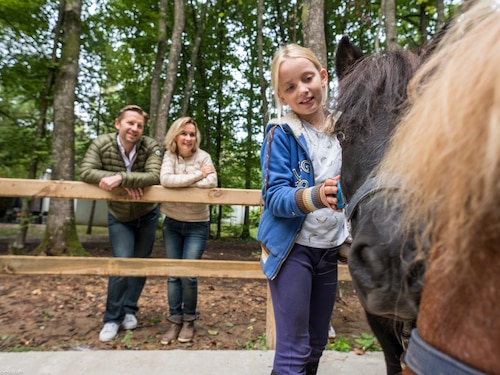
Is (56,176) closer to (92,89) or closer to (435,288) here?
(92,89)

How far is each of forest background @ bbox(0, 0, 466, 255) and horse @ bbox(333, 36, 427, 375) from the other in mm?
373

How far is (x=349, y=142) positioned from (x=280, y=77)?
53 cm

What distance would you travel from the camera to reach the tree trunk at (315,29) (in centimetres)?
388

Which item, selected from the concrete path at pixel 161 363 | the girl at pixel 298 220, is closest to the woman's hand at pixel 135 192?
the concrete path at pixel 161 363

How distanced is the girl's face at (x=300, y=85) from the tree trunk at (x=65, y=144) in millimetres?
5305

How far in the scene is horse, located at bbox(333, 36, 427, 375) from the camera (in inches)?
29.3

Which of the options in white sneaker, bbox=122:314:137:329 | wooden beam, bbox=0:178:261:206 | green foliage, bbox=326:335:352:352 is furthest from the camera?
white sneaker, bbox=122:314:137:329

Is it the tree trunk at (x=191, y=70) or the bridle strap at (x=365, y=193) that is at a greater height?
the tree trunk at (x=191, y=70)

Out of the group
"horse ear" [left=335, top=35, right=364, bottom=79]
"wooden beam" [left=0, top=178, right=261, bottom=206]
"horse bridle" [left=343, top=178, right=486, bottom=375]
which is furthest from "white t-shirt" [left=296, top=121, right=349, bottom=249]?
"wooden beam" [left=0, top=178, right=261, bottom=206]

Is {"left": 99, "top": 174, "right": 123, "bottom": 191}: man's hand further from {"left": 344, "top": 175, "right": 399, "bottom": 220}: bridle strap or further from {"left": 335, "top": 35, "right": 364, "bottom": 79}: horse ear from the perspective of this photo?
{"left": 344, "top": 175, "right": 399, "bottom": 220}: bridle strap

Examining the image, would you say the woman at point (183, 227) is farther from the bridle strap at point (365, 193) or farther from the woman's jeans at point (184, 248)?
the bridle strap at point (365, 193)

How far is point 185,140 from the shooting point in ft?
10.6

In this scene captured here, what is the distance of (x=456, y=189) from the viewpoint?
0.50 m

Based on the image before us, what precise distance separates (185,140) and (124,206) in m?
0.84
